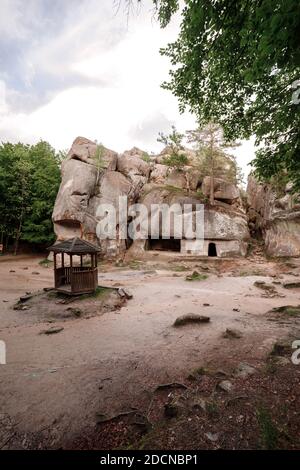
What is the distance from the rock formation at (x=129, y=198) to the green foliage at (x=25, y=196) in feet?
9.78

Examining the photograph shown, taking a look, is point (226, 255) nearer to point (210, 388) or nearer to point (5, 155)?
point (210, 388)

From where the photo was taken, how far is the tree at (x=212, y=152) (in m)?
27.2

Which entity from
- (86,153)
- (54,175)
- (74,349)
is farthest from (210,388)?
(54,175)

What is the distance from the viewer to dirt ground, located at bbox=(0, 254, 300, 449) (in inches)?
125

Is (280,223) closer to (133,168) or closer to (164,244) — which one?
(164,244)

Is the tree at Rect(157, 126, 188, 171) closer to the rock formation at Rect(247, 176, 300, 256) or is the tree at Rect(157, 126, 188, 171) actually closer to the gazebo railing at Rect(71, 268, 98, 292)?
the rock formation at Rect(247, 176, 300, 256)

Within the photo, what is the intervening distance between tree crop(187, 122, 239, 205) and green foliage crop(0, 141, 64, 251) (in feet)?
60.2

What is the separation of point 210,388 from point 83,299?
27.9 ft

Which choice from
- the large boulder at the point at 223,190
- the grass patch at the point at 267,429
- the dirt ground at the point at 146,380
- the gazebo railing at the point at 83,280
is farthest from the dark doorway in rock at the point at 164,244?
the grass patch at the point at 267,429

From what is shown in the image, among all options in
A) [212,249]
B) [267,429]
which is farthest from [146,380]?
[212,249]

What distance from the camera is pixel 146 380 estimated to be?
182 inches

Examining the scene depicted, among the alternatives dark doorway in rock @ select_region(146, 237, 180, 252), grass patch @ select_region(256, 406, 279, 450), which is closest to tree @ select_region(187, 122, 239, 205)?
dark doorway in rock @ select_region(146, 237, 180, 252)

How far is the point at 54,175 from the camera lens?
103 feet

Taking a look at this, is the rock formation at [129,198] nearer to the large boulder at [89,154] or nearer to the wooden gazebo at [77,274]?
the large boulder at [89,154]
